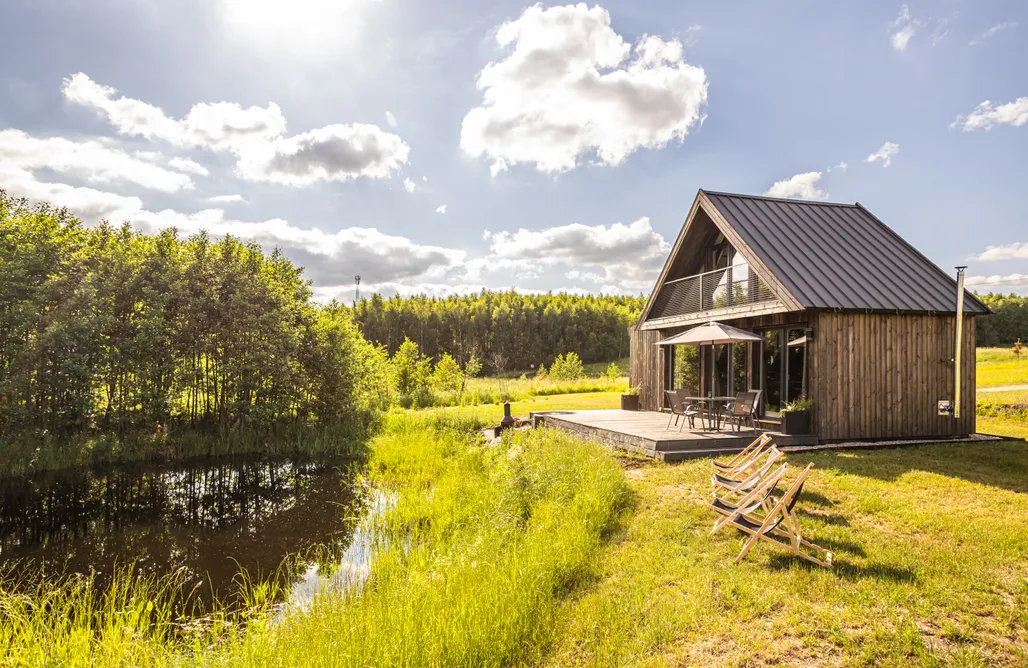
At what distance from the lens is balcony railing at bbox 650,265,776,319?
463 inches

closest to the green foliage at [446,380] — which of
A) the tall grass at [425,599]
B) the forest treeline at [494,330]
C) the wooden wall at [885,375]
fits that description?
the tall grass at [425,599]

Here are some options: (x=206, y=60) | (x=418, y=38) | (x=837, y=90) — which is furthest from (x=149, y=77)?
(x=837, y=90)

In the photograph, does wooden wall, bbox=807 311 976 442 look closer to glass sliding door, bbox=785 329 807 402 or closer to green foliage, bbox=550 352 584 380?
glass sliding door, bbox=785 329 807 402

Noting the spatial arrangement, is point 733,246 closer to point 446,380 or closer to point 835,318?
point 835,318

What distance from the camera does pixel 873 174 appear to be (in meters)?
11.4

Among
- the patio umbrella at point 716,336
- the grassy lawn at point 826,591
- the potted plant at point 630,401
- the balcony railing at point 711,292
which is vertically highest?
the balcony railing at point 711,292

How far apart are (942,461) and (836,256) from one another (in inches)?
201

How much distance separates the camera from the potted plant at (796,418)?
989 centimetres

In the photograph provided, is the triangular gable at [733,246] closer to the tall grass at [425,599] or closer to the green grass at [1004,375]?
the tall grass at [425,599]

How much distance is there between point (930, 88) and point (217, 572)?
1475 cm

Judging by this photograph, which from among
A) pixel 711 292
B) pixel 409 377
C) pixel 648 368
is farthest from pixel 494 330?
pixel 711 292

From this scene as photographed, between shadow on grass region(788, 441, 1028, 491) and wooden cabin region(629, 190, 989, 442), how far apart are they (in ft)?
3.41

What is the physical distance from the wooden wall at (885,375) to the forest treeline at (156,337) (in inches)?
465

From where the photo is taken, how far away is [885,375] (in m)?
10.4
